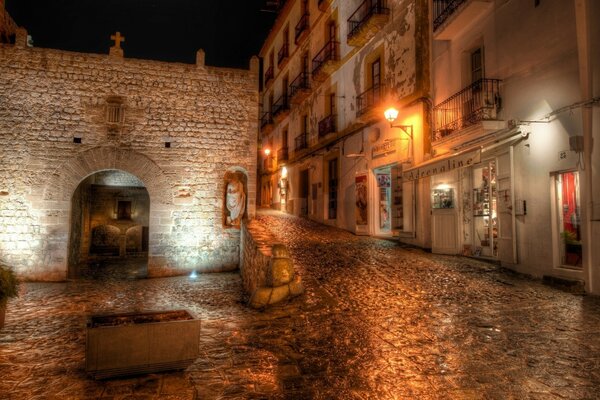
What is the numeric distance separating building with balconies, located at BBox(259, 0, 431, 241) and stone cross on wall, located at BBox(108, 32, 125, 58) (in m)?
7.61

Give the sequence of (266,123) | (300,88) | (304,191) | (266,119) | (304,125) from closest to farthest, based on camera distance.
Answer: (300,88) < (304,191) < (304,125) < (266,123) < (266,119)

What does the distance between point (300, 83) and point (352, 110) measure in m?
5.17

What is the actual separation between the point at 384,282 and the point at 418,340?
8.77ft

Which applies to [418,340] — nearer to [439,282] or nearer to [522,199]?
[439,282]

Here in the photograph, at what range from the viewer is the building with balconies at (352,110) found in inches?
471

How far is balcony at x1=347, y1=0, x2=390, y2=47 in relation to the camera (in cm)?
1316

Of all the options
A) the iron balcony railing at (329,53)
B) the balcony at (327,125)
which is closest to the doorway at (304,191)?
the balcony at (327,125)

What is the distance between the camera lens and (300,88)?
19391 mm

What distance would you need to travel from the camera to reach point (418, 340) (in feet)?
14.8

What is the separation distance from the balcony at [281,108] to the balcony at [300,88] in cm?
119

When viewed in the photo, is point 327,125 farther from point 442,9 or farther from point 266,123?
point 266,123

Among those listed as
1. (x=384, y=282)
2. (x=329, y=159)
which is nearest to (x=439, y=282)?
(x=384, y=282)

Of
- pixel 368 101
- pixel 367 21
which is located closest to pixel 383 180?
pixel 368 101

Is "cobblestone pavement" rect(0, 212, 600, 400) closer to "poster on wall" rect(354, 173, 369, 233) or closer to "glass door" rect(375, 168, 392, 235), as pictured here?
"glass door" rect(375, 168, 392, 235)
